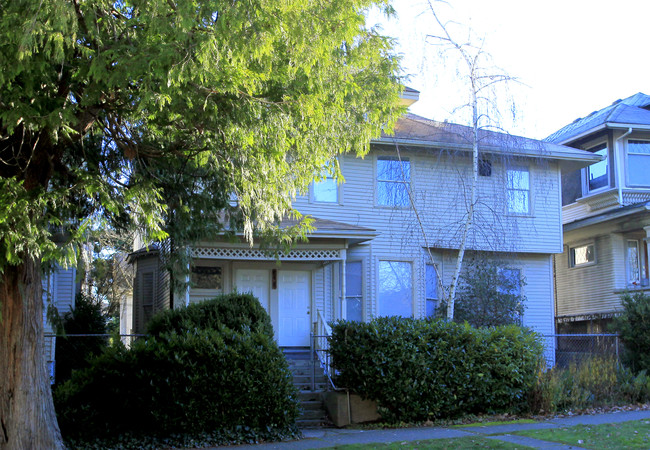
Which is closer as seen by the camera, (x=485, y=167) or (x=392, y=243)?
(x=485, y=167)

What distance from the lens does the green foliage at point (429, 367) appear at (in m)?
11.3

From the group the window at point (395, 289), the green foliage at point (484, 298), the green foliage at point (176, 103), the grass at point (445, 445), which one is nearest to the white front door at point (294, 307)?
the window at point (395, 289)

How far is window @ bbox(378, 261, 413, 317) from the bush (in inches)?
279

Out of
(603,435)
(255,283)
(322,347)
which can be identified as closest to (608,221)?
(322,347)

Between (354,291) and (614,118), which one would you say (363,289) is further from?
(614,118)

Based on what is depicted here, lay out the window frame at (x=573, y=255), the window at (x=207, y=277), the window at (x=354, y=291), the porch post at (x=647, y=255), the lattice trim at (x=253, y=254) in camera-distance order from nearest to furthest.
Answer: the lattice trim at (x=253, y=254) → the window at (x=207, y=277) → the window at (x=354, y=291) → the porch post at (x=647, y=255) → the window frame at (x=573, y=255)

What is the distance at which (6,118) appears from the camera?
7078mm

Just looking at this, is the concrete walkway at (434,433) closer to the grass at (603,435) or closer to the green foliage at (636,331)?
the grass at (603,435)

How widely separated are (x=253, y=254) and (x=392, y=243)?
14.0 feet

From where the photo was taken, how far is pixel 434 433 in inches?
406

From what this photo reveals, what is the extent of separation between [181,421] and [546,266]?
12.6 m

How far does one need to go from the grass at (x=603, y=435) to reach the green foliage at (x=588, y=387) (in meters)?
1.61

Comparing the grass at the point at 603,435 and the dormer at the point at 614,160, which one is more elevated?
the dormer at the point at 614,160

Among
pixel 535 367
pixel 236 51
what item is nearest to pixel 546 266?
pixel 535 367
